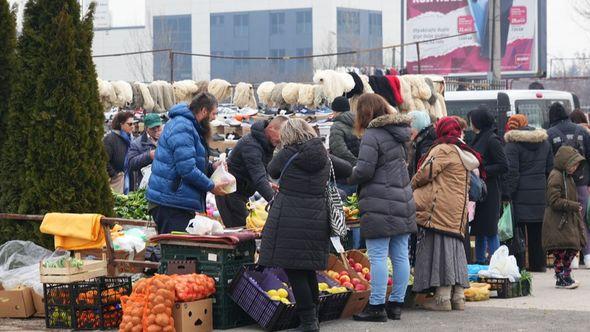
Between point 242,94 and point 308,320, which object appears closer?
point 308,320

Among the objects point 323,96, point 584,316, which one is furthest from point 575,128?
point 584,316

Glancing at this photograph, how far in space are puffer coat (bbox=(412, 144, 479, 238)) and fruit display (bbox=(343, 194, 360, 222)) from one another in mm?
820

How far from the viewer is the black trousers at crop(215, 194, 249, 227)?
11.2m

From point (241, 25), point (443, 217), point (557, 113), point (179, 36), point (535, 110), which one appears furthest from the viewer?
point (241, 25)

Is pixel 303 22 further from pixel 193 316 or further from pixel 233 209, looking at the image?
pixel 193 316

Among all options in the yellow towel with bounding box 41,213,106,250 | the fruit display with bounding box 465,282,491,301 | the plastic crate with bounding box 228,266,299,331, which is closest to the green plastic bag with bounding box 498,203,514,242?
the fruit display with bounding box 465,282,491,301

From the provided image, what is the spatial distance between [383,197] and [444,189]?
95cm

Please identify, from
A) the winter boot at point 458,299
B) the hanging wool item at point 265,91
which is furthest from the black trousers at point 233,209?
the hanging wool item at point 265,91

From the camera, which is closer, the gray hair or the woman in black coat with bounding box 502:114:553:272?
the gray hair

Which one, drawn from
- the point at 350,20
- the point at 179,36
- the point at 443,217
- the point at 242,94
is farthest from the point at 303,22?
the point at 443,217

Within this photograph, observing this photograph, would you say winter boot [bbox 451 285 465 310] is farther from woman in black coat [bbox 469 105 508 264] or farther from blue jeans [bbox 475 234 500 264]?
blue jeans [bbox 475 234 500 264]

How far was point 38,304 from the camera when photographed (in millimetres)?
10344

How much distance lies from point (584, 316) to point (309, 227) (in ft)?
9.61

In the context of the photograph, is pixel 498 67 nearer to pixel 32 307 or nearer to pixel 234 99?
pixel 234 99
